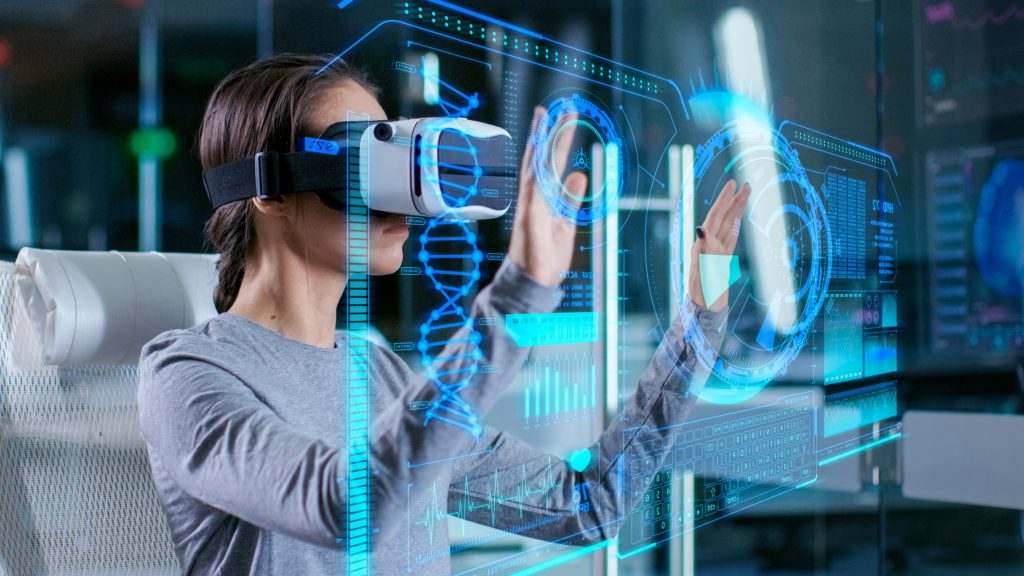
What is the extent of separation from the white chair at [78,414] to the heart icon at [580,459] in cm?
46

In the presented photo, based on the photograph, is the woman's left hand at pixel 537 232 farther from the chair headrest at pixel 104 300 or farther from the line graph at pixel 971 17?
the line graph at pixel 971 17

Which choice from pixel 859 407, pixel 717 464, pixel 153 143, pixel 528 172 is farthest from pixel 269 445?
pixel 153 143

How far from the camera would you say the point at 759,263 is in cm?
124

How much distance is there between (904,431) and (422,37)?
178 cm

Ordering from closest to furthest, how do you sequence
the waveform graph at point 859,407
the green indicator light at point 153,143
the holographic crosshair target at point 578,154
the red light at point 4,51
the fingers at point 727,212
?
the holographic crosshair target at point 578,154
the fingers at point 727,212
the waveform graph at point 859,407
the red light at point 4,51
the green indicator light at point 153,143

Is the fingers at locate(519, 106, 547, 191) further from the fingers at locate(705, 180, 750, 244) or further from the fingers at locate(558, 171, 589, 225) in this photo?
the fingers at locate(705, 180, 750, 244)

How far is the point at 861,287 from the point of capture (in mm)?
1555

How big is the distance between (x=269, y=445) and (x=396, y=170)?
0.25 m

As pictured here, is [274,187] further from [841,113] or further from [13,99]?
[13,99]

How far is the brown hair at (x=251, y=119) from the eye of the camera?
2.70ft

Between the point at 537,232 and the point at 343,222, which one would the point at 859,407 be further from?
the point at 343,222

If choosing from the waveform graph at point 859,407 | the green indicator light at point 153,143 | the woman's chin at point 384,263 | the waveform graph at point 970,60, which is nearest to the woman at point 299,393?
the woman's chin at point 384,263

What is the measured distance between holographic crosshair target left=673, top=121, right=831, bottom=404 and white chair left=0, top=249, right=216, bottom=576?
2.10ft

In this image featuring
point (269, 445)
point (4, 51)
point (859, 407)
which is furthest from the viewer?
point (4, 51)
